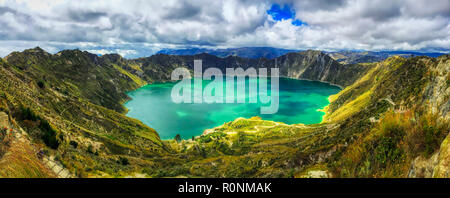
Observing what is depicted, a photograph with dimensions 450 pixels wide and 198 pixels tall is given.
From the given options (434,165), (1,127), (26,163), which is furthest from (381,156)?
(1,127)

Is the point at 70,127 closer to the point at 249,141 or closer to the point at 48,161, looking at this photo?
the point at 48,161

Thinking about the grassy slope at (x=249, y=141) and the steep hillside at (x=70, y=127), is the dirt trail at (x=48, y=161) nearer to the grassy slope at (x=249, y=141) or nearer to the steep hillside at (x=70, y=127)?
the steep hillside at (x=70, y=127)

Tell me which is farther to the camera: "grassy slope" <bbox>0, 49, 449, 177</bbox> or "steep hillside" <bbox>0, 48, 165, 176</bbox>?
"steep hillside" <bbox>0, 48, 165, 176</bbox>

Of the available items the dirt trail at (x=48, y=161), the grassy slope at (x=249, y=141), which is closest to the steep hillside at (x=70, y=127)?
the grassy slope at (x=249, y=141)

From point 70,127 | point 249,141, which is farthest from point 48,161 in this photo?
point 249,141

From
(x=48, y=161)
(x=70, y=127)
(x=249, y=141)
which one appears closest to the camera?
(x=48, y=161)

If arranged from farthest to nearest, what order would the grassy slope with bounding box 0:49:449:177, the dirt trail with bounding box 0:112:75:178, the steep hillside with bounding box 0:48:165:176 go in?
the steep hillside with bounding box 0:48:165:176
the dirt trail with bounding box 0:112:75:178
the grassy slope with bounding box 0:49:449:177

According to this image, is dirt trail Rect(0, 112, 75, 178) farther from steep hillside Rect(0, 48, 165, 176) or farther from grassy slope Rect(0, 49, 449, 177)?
grassy slope Rect(0, 49, 449, 177)

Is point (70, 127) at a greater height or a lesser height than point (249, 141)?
greater

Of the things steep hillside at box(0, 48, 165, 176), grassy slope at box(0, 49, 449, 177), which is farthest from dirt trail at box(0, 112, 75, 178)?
grassy slope at box(0, 49, 449, 177)

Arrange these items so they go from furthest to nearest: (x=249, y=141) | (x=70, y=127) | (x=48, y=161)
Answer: (x=249, y=141) → (x=70, y=127) → (x=48, y=161)

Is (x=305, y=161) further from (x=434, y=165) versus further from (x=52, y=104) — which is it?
(x=52, y=104)
